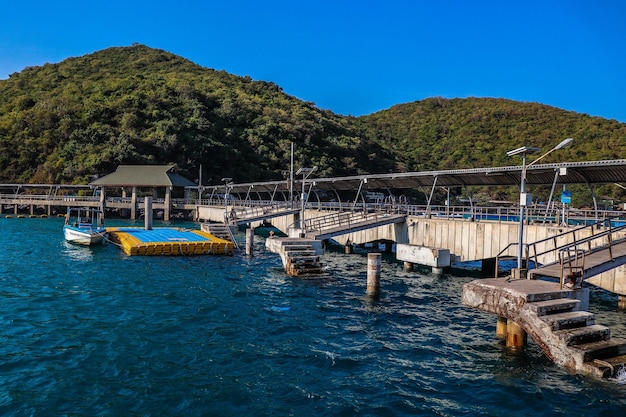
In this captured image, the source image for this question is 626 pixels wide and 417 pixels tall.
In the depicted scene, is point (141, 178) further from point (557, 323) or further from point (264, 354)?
point (557, 323)

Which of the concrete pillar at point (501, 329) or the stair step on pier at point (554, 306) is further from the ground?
the stair step on pier at point (554, 306)

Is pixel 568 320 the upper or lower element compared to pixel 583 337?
upper

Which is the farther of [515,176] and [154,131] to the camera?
[154,131]

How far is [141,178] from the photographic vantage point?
234ft

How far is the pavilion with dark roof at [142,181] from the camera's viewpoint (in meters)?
68.3

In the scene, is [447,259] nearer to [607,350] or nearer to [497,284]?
[497,284]

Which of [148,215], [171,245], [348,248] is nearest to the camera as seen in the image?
[171,245]

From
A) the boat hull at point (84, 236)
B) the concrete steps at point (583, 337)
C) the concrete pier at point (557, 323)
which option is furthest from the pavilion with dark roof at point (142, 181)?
the concrete steps at point (583, 337)

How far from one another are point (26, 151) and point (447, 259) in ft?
311

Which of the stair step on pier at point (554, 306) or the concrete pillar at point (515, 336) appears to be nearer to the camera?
the stair step on pier at point (554, 306)

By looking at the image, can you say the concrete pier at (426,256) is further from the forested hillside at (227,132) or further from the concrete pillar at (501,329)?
the forested hillside at (227,132)

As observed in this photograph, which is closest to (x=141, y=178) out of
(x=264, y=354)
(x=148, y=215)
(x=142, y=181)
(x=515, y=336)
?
(x=142, y=181)

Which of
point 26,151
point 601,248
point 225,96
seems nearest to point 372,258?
point 601,248

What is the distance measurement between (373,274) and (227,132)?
9329 centimetres
